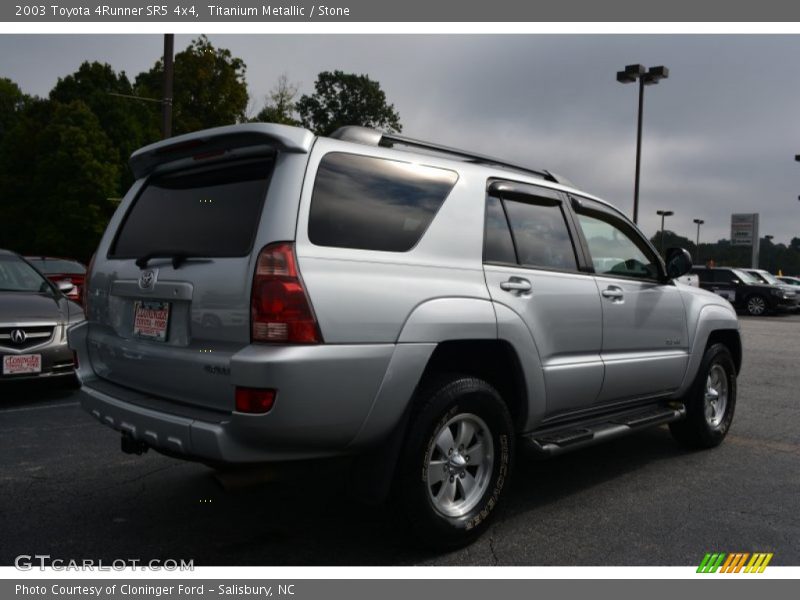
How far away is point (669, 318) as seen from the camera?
4855mm

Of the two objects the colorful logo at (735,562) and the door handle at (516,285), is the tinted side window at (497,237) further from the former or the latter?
the colorful logo at (735,562)

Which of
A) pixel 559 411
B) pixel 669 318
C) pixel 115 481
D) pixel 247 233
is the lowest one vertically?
pixel 115 481

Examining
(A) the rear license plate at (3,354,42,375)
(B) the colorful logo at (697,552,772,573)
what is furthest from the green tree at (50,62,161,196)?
(B) the colorful logo at (697,552,772,573)

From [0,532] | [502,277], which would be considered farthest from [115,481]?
[502,277]

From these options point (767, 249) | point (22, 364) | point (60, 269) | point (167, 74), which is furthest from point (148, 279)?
point (767, 249)

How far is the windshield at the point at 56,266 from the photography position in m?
12.8

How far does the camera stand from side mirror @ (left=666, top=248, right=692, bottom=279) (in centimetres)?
487

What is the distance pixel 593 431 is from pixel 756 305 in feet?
75.6

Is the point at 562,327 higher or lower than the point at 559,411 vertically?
higher

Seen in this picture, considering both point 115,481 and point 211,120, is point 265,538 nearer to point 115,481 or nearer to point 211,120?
point 115,481

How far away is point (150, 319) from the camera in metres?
3.25

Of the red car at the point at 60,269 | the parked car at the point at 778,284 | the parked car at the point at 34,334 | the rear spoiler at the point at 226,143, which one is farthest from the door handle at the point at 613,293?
the parked car at the point at 778,284

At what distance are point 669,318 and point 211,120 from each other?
3616cm
